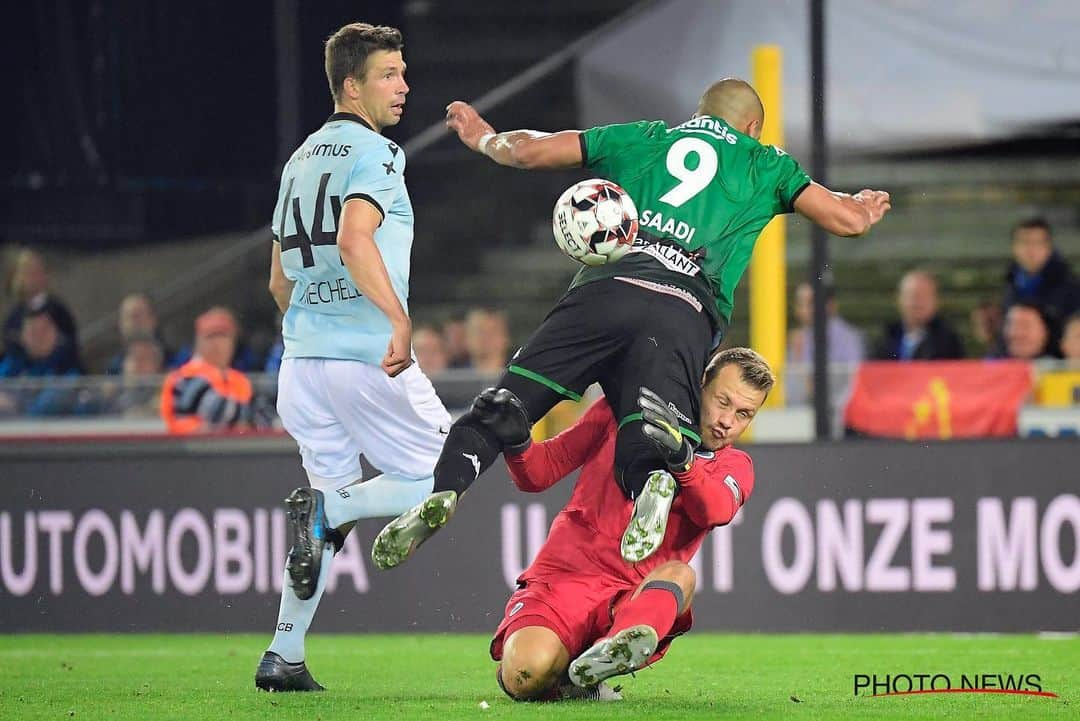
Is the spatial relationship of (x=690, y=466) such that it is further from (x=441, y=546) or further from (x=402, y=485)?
(x=441, y=546)

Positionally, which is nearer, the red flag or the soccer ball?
the soccer ball

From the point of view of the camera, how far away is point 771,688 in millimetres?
6562

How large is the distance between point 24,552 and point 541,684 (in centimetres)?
421

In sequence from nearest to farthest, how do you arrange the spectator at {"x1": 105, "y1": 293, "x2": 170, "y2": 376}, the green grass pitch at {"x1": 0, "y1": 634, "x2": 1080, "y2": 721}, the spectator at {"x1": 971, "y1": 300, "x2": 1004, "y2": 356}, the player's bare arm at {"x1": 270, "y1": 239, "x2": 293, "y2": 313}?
the green grass pitch at {"x1": 0, "y1": 634, "x2": 1080, "y2": 721} < the player's bare arm at {"x1": 270, "y1": 239, "x2": 293, "y2": 313} < the spectator at {"x1": 971, "y1": 300, "x2": 1004, "y2": 356} < the spectator at {"x1": 105, "y1": 293, "x2": 170, "y2": 376}

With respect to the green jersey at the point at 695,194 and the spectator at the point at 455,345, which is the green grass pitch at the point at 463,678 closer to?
the green jersey at the point at 695,194

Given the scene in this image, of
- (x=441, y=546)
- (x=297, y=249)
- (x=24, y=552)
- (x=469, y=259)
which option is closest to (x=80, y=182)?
(x=469, y=259)

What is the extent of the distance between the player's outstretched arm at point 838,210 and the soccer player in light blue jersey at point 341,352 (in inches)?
52.8

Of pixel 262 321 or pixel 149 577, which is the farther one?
pixel 262 321

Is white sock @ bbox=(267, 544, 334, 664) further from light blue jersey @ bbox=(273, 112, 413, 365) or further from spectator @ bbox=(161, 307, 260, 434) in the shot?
spectator @ bbox=(161, 307, 260, 434)

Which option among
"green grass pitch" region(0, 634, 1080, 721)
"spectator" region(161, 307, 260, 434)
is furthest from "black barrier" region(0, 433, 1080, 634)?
"spectator" region(161, 307, 260, 434)

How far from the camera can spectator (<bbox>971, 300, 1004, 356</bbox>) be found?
10.9 metres

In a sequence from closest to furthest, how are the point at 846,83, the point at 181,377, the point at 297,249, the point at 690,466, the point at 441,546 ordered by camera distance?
the point at 690,466 < the point at 297,249 < the point at 441,546 < the point at 181,377 < the point at 846,83

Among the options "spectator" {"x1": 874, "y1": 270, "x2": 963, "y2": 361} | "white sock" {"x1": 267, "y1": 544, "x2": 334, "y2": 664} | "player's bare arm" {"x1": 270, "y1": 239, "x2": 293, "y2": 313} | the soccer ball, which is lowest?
"white sock" {"x1": 267, "y1": 544, "x2": 334, "y2": 664}

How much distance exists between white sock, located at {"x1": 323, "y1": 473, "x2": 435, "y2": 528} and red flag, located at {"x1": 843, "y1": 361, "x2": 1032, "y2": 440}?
3.86m
